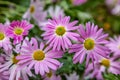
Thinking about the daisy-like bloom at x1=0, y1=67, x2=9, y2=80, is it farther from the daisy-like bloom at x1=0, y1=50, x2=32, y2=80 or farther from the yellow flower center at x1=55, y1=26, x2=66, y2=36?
the yellow flower center at x1=55, y1=26, x2=66, y2=36

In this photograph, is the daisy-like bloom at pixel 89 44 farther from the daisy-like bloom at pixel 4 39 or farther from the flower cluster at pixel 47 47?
the daisy-like bloom at pixel 4 39

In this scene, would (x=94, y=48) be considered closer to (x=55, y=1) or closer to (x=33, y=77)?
(x=33, y=77)

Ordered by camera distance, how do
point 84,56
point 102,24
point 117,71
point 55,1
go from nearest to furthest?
point 84,56 → point 117,71 → point 55,1 → point 102,24

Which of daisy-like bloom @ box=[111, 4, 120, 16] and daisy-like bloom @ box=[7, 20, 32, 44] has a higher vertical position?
daisy-like bloom @ box=[111, 4, 120, 16]

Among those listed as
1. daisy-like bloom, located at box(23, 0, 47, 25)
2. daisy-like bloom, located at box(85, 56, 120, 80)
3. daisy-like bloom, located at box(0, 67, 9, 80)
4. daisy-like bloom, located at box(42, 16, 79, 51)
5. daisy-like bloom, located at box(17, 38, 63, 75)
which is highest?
daisy-like bloom, located at box(23, 0, 47, 25)

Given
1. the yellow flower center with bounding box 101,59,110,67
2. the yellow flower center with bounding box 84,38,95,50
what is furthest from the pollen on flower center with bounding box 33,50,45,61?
the yellow flower center with bounding box 101,59,110,67

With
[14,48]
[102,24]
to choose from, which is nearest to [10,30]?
[14,48]
